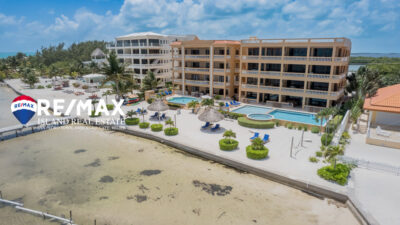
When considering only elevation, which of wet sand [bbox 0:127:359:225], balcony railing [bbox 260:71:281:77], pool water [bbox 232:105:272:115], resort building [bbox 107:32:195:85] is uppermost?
resort building [bbox 107:32:195:85]

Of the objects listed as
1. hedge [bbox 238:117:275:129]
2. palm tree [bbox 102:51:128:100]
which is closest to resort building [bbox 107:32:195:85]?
palm tree [bbox 102:51:128:100]

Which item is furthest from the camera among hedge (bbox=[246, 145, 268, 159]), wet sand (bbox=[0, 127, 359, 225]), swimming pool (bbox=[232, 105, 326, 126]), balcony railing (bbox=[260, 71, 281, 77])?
balcony railing (bbox=[260, 71, 281, 77])

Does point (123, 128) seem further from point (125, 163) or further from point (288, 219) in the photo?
point (288, 219)

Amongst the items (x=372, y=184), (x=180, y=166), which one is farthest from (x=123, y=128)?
(x=372, y=184)

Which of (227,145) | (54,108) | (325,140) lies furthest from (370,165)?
(54,108)

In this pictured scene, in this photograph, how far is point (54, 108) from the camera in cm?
4041

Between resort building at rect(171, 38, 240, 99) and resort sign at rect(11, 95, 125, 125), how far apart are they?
1468 cm

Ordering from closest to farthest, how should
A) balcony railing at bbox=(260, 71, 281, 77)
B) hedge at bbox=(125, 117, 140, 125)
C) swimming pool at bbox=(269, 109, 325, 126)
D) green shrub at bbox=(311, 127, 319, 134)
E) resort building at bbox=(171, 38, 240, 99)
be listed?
green shrub at bbox=(311, 127, 319, 134)
hedge at bbox=(125, 117, 140, 125)
swimming pool at bbox=(269, 109, 325, 126)
balcony railing at bbox=(260, 71, 281, 77)
resort building at bbox=(171, 38, 240, 99)

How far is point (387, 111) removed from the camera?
25047 millimetres

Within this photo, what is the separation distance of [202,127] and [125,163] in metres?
10.5

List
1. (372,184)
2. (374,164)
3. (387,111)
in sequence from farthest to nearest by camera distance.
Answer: (387,111) < (374,164) < (372,184)

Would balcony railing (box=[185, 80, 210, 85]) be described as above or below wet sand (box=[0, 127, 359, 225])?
above

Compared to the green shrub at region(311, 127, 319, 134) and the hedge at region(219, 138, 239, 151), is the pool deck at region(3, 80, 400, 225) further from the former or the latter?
the green shrub at region(311, 127, 319, 134)

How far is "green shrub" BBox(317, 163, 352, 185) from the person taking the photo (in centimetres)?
1708
